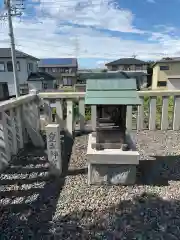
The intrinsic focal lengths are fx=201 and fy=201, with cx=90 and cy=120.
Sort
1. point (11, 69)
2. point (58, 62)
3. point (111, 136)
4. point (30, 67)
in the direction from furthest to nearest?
1. point (58, 62)
2. point (30, 67)
3. point (11, 69)
4. point (111, 136)

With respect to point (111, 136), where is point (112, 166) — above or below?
below

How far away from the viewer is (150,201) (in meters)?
2.16

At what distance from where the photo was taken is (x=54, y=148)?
2686mm

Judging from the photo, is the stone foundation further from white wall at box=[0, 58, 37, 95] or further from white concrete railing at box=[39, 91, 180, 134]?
white wall at box=[0, 58, 37, 95]

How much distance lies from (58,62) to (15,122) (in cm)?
3962

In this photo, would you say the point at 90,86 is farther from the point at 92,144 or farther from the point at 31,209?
the point at 31,209

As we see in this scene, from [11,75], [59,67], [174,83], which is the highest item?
[59,67]

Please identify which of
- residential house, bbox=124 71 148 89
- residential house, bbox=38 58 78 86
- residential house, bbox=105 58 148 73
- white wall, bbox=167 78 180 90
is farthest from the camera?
residential house, bbox=105 58 148 73

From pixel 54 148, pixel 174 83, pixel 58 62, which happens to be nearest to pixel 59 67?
pixel 58 62

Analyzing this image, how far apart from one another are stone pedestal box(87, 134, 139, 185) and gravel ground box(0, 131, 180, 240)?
3.7 inches

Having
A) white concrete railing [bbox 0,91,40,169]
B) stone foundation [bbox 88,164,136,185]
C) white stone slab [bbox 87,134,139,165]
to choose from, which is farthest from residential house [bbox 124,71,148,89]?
white concrete railing [bbox 0,91,40,169]

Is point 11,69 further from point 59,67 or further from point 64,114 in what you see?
point 59,67

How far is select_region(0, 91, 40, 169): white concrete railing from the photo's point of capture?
2789mm

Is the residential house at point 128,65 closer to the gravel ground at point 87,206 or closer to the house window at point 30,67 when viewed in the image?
the house window at point 30,67
